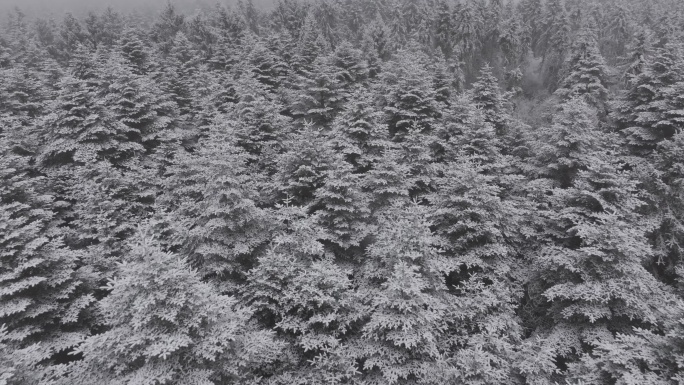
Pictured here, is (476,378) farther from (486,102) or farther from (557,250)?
(486,102)

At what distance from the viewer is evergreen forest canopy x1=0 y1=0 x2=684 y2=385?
10.2m

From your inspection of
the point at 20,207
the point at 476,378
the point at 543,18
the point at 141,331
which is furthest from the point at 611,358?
the point at 543,18

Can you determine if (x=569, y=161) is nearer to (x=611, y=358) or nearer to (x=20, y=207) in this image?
(x=611, y=358)

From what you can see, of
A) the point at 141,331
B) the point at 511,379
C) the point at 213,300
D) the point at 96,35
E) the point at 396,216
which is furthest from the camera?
the point at 96,35

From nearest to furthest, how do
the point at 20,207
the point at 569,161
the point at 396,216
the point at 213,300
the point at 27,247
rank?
the point at 213,300, the point at 27,247, the point at 20,207, the point at 396,216, the point at 569,161

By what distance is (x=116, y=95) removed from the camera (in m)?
23.6

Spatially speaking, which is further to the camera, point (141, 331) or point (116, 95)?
point (116, 95)

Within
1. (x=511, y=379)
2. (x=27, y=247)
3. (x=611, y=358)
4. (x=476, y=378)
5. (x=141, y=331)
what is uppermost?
(x=27, y=247)

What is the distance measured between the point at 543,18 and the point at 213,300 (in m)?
63.0

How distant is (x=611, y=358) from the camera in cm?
1002

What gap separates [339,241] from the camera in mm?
15688

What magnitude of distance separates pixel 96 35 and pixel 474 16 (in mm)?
55172

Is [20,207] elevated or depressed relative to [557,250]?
elevated

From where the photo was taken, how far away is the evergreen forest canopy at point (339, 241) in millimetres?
10172
